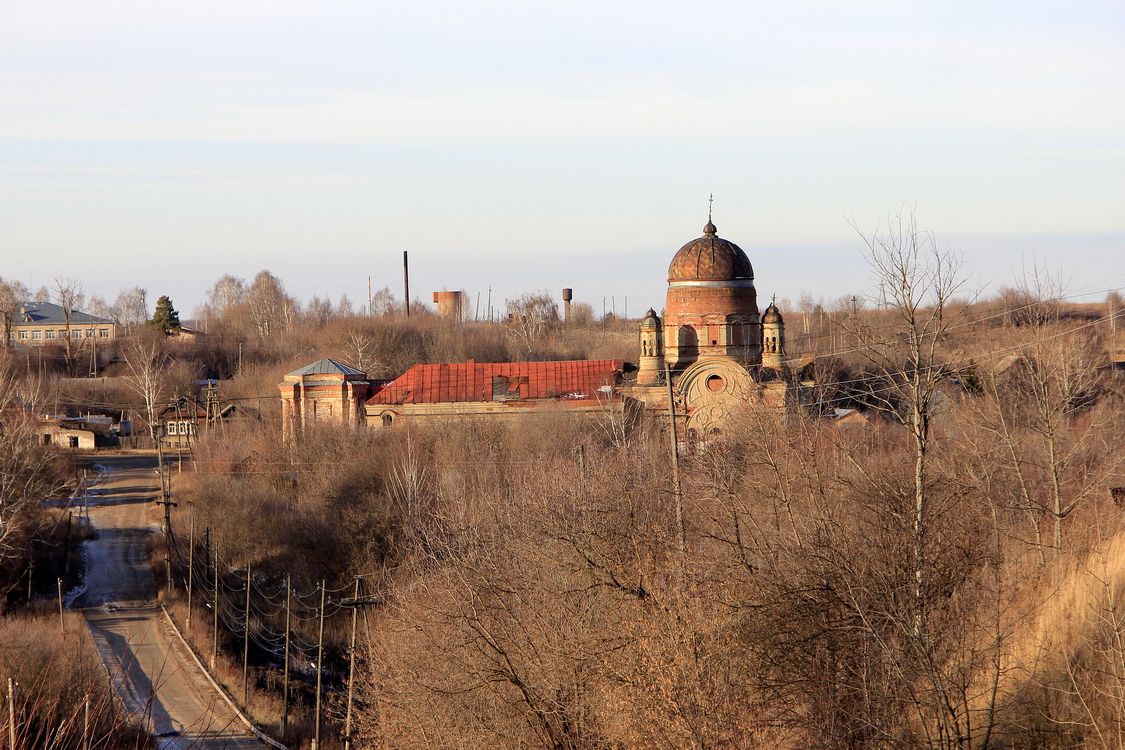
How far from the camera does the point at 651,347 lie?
125 feet

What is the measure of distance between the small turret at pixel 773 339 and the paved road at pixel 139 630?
18.0m

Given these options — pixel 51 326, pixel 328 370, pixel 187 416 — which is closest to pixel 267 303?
pixel 51 326

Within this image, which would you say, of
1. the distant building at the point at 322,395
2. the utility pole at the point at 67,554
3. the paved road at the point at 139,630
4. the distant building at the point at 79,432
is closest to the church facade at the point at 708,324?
the distant building at the point at 322,395

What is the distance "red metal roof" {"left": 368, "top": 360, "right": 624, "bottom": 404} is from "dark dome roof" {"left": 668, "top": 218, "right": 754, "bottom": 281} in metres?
3.76

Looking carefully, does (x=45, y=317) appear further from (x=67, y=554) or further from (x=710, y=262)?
(x=710, y=262)

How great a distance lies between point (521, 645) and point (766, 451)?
14.8ft

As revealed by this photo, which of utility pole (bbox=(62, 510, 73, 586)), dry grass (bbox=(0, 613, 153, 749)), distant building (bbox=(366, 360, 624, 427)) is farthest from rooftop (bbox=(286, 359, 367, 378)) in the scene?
dry grass (bbox=(0, 613, 153, 749))

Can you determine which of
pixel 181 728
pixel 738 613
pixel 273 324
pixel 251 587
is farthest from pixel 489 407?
pixel 273 324

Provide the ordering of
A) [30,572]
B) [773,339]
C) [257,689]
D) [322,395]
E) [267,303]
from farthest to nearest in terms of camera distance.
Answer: [267,303] → [322,395] → [773,339] → [30,572] → [257,689]

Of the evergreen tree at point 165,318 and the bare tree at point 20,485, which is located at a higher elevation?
the evergreen tree at point 165,318

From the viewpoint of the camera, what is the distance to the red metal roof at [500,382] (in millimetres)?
38375

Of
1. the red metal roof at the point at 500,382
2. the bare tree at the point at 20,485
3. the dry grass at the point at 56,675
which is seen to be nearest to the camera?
the dry grass at the point at 56,675

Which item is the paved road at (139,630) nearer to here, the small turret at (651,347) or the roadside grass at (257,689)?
the roadside grass at (257,689)

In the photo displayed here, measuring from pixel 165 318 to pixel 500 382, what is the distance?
3954 cm
